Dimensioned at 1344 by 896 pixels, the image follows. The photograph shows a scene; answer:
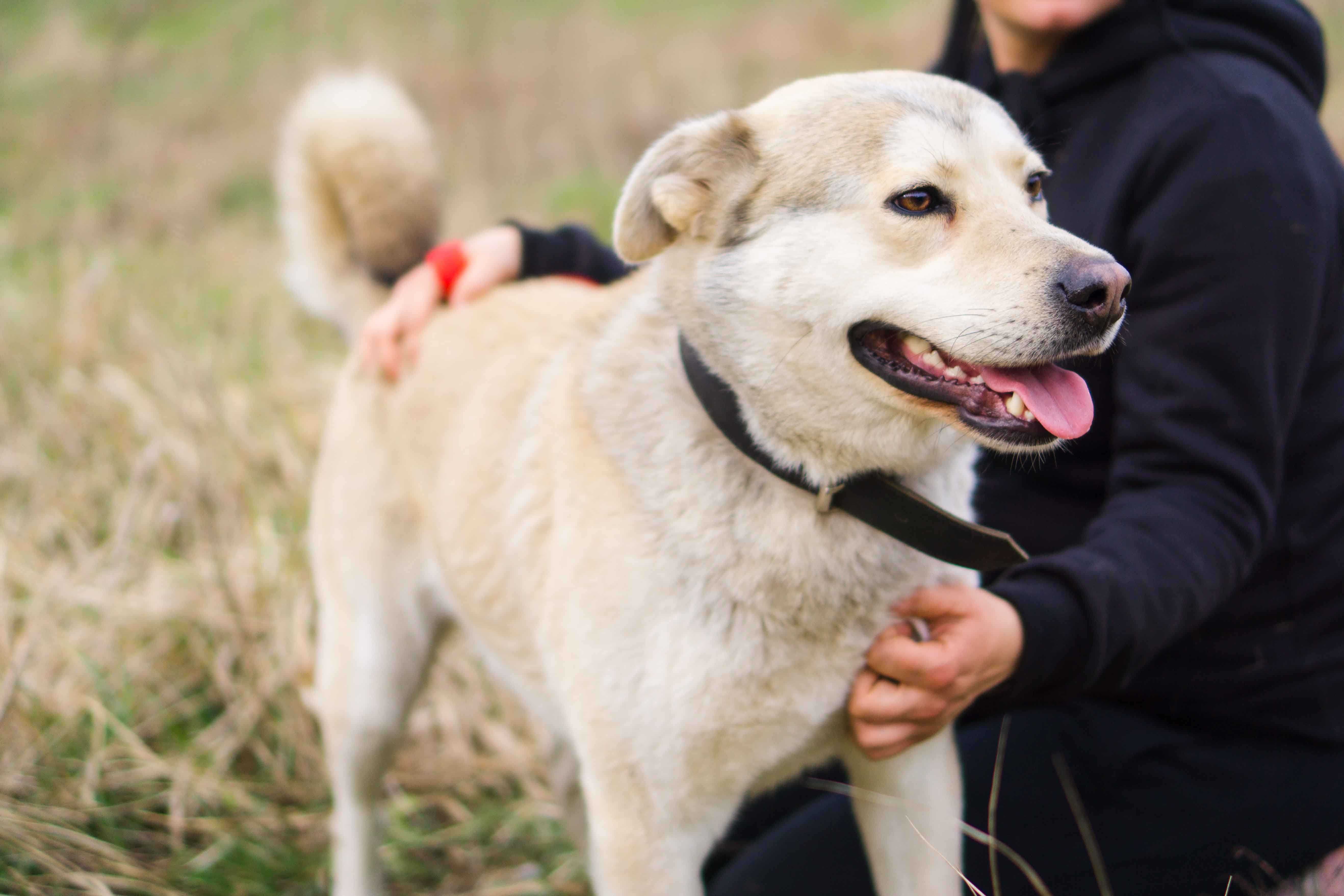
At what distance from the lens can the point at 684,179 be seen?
1536 millimetres

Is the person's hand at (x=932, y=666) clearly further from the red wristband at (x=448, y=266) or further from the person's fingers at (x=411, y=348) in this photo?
the red wristband at (x=448, y=266)

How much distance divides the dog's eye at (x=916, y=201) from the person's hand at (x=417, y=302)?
1151 millimetres

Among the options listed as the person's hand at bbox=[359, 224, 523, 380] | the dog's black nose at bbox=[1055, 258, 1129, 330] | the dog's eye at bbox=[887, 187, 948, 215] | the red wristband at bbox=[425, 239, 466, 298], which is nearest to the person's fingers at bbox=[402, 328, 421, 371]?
the person's hand at bbox=[359, 224, 523, 380]

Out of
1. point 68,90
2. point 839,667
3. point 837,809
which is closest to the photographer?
point 839,667

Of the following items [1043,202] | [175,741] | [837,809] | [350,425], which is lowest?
[175,741]

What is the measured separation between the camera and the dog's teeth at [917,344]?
4.64 feet

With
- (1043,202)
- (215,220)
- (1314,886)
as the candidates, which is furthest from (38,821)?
(215,220)

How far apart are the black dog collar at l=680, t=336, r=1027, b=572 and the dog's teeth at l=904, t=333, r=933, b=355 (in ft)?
0.68

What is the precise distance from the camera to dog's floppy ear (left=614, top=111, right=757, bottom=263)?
60.0 inches

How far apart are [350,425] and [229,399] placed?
68.2 inches

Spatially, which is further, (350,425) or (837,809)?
(350,425)

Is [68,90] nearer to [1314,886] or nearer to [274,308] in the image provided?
[274,308]

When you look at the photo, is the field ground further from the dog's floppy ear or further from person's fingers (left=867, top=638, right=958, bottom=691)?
the dog's floppy ear

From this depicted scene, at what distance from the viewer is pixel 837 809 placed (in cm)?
202
